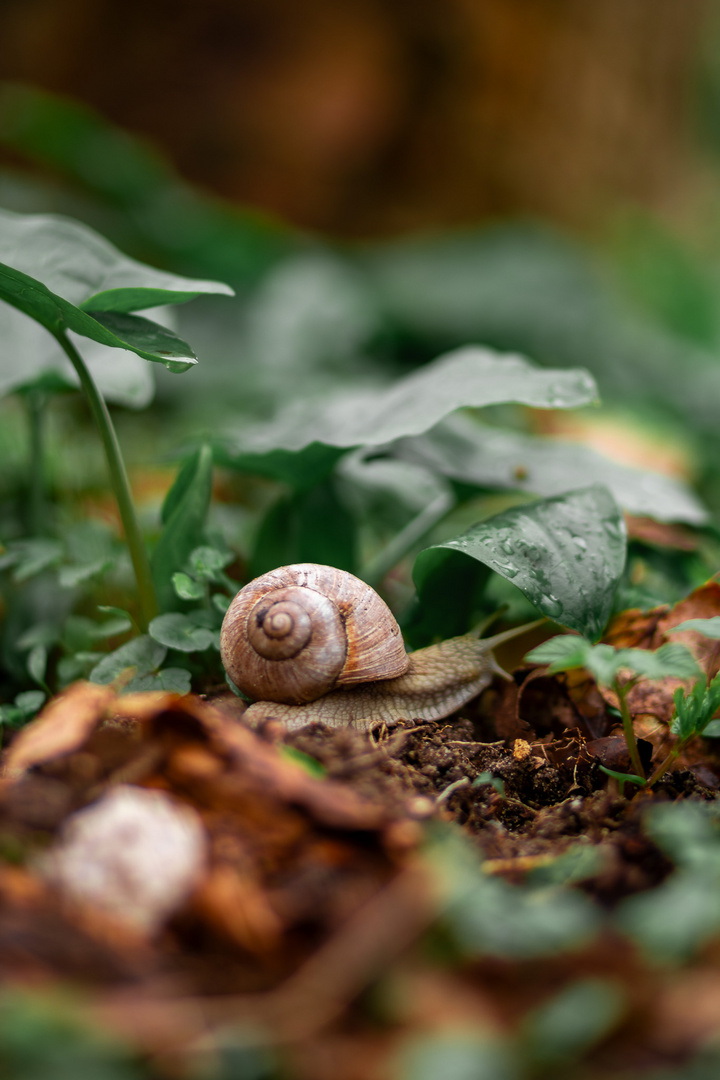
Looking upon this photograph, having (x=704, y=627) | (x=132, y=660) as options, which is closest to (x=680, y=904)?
(x=704, y=627)

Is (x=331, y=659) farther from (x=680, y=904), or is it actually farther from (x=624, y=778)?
(x=680, y=904)

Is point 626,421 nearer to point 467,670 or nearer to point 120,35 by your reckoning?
point 467,670

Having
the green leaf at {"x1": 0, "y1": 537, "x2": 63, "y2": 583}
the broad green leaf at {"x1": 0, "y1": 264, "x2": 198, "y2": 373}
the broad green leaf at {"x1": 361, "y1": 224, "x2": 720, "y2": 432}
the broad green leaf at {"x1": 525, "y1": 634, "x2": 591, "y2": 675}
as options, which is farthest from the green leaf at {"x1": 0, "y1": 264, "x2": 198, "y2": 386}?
the broad green leaf at {"x1": 361, "y1": 224, "x2": 720, "y2": 432}

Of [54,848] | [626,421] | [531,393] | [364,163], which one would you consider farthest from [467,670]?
[364,163]

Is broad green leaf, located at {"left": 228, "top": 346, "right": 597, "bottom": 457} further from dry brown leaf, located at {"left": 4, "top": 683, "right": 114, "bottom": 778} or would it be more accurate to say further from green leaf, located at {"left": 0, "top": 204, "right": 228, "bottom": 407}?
dry brown leaf, located at {"left": 4, "top": 683, "right": 114, "bottom": 778}

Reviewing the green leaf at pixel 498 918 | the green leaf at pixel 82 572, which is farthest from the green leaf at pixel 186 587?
the green leaf at pixel 498 918

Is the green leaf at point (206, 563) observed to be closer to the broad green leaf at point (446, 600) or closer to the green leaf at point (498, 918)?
A: the broad green leaf at point (446, 600)
